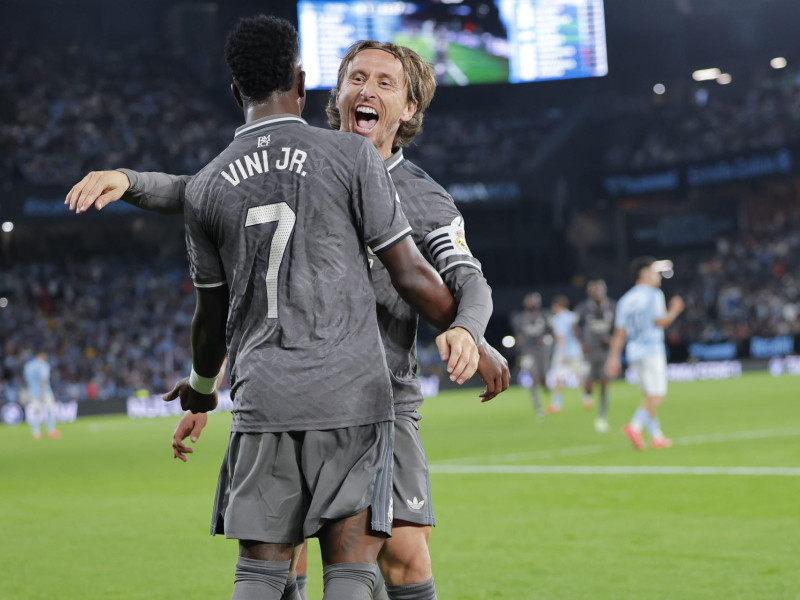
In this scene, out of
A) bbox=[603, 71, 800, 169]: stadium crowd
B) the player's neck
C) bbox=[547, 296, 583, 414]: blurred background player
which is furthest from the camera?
bbox=[603, 71, 800, 169]: stadium crowd

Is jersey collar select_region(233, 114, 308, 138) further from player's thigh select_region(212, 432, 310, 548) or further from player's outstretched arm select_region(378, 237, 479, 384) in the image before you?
player's thigh select_region(212, 432, 310, 548)

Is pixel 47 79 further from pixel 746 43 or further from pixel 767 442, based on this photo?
pixel 767 442

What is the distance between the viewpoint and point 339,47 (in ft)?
117

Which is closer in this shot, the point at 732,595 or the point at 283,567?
the point at 283,567

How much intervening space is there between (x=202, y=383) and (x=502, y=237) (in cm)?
3956

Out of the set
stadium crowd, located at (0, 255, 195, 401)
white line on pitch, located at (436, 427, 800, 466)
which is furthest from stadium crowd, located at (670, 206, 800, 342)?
white line on pitch, located at (436, 427, 800, 466)

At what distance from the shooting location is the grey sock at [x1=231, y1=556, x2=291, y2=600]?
9.91ft

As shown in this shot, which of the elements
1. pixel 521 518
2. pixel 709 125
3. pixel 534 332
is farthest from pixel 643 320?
pixel 709 125

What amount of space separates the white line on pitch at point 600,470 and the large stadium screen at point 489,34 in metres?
26.2

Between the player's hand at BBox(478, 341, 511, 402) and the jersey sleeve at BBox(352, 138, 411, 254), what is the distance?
0.42m

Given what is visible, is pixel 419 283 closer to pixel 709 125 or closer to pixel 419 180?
pixel 419 180

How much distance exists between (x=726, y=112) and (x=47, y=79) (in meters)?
26.2

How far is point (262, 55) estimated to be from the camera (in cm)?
322

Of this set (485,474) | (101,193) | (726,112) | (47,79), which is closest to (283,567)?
(101,193)
